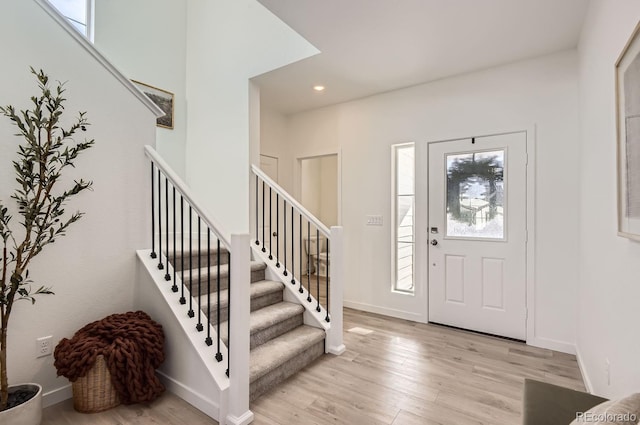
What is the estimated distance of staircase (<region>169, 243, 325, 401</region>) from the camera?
2.23 metres

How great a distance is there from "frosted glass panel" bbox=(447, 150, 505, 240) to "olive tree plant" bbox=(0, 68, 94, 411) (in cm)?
317

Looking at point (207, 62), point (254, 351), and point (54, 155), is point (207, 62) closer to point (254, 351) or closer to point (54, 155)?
point (54, 155)

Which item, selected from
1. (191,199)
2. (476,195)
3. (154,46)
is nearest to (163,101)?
(154,46)

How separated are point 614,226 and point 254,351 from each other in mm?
2331

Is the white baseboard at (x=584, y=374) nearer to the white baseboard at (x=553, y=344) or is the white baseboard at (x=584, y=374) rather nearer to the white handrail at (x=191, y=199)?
the white baseboard at (x=553, y=344)

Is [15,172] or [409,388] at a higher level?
[15,172]

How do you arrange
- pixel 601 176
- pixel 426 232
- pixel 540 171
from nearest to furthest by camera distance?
pixel 601 176 → pixel 540 171 → pixel 426 232

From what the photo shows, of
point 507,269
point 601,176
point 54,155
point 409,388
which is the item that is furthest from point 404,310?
point 54,155

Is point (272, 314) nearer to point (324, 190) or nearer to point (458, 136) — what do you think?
point (458, 136)

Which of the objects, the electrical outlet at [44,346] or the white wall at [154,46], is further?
the white wall at [154,46]

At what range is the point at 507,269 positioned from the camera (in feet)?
10.2

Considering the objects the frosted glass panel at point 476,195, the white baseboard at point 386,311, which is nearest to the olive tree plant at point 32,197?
the white baseboard at point 386,311

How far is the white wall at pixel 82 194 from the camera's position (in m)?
1.96

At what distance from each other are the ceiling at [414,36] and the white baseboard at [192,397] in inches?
107
